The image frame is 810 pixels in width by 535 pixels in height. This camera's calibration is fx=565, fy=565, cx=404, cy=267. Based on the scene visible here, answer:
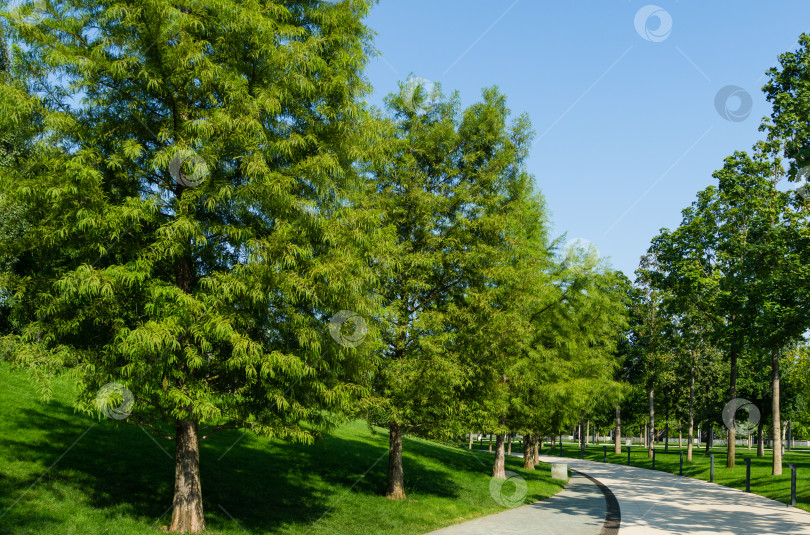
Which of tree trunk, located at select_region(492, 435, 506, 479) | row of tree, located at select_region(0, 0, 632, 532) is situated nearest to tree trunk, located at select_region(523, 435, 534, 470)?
tree trunk, located at select_region(492, 435, 506, 479)

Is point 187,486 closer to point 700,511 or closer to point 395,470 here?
point 395,470

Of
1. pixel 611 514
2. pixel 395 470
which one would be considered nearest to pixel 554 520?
pixel 611 514

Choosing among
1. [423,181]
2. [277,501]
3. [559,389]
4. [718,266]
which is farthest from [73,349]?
[718,266]

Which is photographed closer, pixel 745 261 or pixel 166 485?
pixel 166 485

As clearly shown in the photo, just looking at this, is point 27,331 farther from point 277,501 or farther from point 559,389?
point 559,389

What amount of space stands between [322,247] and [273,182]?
169cm

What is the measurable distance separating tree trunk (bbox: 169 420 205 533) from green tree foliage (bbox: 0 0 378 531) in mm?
33

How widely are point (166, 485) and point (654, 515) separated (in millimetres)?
12071

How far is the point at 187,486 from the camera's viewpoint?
1002 cm

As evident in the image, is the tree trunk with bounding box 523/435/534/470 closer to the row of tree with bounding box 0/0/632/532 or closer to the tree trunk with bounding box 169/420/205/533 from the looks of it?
the row of tree with bounding box 0/0/632/532

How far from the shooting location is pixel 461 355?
51.2ft

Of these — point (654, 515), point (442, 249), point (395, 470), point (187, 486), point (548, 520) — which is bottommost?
point (548, 520)

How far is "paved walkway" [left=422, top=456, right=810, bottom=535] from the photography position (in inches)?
489

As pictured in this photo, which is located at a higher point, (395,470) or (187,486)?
(187,486)
